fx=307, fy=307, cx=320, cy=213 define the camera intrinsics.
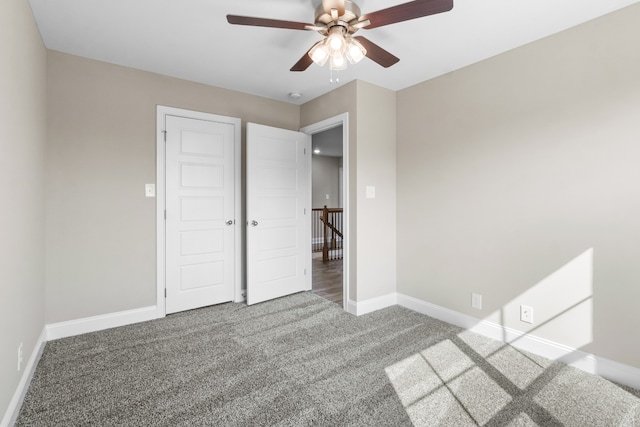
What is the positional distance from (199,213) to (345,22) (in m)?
2.41

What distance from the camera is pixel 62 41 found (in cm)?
248

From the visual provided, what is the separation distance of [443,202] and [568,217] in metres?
1.02

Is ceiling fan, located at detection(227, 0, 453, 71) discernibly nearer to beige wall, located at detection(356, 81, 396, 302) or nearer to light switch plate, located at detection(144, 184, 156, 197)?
beige wall, located at detection(356, 81, 396, 302)

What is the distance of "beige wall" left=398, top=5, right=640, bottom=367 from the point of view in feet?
6.66

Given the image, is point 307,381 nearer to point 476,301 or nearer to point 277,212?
point 476,301

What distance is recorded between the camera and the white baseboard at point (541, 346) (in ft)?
6.63

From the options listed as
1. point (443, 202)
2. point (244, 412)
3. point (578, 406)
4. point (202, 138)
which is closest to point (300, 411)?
point (244, 412)

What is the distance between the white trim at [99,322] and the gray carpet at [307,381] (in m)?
0.09

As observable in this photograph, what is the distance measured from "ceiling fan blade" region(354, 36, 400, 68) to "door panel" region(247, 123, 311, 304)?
1810 millimetres

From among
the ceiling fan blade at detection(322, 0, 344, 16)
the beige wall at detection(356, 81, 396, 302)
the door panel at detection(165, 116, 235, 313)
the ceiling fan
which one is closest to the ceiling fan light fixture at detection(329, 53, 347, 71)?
the ceiling fan

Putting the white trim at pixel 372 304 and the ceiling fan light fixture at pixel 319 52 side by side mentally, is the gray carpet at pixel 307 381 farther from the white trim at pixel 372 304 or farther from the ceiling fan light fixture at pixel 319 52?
the ceiling fan light fixture at pixel 319 52

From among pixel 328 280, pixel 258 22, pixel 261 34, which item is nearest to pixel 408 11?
pixel 258 22

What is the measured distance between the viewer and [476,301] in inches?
111

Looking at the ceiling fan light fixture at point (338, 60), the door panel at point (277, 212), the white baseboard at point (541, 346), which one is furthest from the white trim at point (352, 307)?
the ceiling fan light fixture at point (338, 60)
